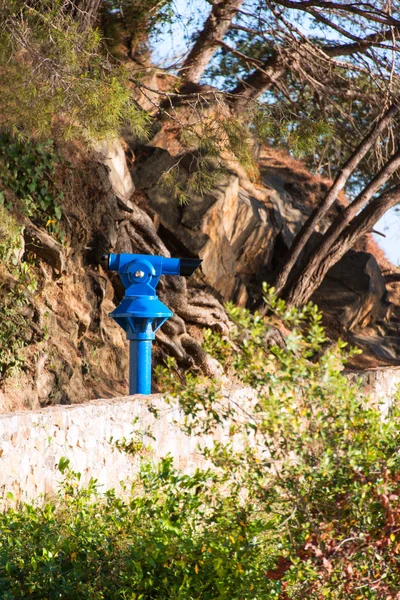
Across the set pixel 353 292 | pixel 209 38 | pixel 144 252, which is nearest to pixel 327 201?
pixel 209 38

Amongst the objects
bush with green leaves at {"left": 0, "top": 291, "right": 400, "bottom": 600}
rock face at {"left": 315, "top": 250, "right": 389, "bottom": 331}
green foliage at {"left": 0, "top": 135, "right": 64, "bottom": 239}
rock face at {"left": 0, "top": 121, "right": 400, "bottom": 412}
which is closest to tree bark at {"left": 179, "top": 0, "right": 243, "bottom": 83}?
rock face at {"left": 0, "top": 121, "right": 400, "bottom": 412}

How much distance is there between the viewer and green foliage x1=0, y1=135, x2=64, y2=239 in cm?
841

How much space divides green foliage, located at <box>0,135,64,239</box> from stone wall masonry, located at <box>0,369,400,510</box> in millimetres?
3476

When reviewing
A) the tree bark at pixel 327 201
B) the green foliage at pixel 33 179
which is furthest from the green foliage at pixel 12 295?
the tree bark at pixel 327 201

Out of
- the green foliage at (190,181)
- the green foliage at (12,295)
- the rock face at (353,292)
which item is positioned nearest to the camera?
the green foliage at (12,295)

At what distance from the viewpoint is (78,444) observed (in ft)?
17.4

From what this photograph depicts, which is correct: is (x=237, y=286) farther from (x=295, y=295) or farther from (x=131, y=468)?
(x=131, y=468)

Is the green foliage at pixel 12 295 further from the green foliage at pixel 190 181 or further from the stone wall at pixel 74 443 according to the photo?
the green foliage at pixel 190 181

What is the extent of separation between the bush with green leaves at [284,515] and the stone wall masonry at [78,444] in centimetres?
118

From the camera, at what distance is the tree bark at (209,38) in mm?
11070

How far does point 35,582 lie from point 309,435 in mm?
1505

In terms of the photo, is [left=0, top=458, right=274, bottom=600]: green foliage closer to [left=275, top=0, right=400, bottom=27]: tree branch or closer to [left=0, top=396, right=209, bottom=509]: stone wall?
[left=0, top=396, right=209, bottom=509]: stone wall

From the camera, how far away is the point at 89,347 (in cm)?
887

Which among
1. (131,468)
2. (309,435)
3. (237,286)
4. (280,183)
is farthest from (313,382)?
(280,183)
